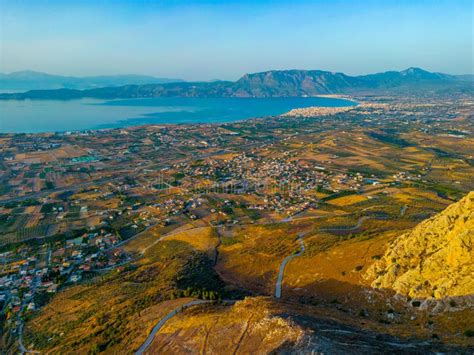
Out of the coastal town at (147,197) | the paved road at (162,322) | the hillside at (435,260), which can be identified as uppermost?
the hillside at (435,260)

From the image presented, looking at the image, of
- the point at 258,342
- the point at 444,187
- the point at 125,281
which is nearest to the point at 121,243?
the point at 125,281

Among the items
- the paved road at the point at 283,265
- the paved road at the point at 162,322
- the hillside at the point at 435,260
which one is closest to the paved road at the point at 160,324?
the paved road at the point at 162,322

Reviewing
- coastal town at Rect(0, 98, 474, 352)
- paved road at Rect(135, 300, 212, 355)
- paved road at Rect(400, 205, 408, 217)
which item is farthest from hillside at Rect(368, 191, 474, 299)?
coastal town at Rect(0, 98, 474, 352)

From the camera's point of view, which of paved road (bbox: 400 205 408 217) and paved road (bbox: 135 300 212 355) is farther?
paved road (bbox: 400 205 408 217)

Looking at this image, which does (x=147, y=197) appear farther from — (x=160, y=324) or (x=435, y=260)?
(x=435, y=260)

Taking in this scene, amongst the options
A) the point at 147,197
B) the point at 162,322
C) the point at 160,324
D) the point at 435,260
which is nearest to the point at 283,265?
the point at 435,260

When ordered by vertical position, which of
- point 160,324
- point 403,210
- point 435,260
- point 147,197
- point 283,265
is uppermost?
point 435,260

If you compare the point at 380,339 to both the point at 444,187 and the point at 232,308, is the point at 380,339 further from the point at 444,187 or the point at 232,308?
the point at 444,187

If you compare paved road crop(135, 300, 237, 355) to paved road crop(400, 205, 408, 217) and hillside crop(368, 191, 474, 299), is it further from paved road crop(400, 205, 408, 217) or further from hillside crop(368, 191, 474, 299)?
Answer: paved road crop(400, 205, 408, 217)

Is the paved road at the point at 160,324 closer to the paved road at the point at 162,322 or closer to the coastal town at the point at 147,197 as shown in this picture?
the paved road at the point at 162,322
